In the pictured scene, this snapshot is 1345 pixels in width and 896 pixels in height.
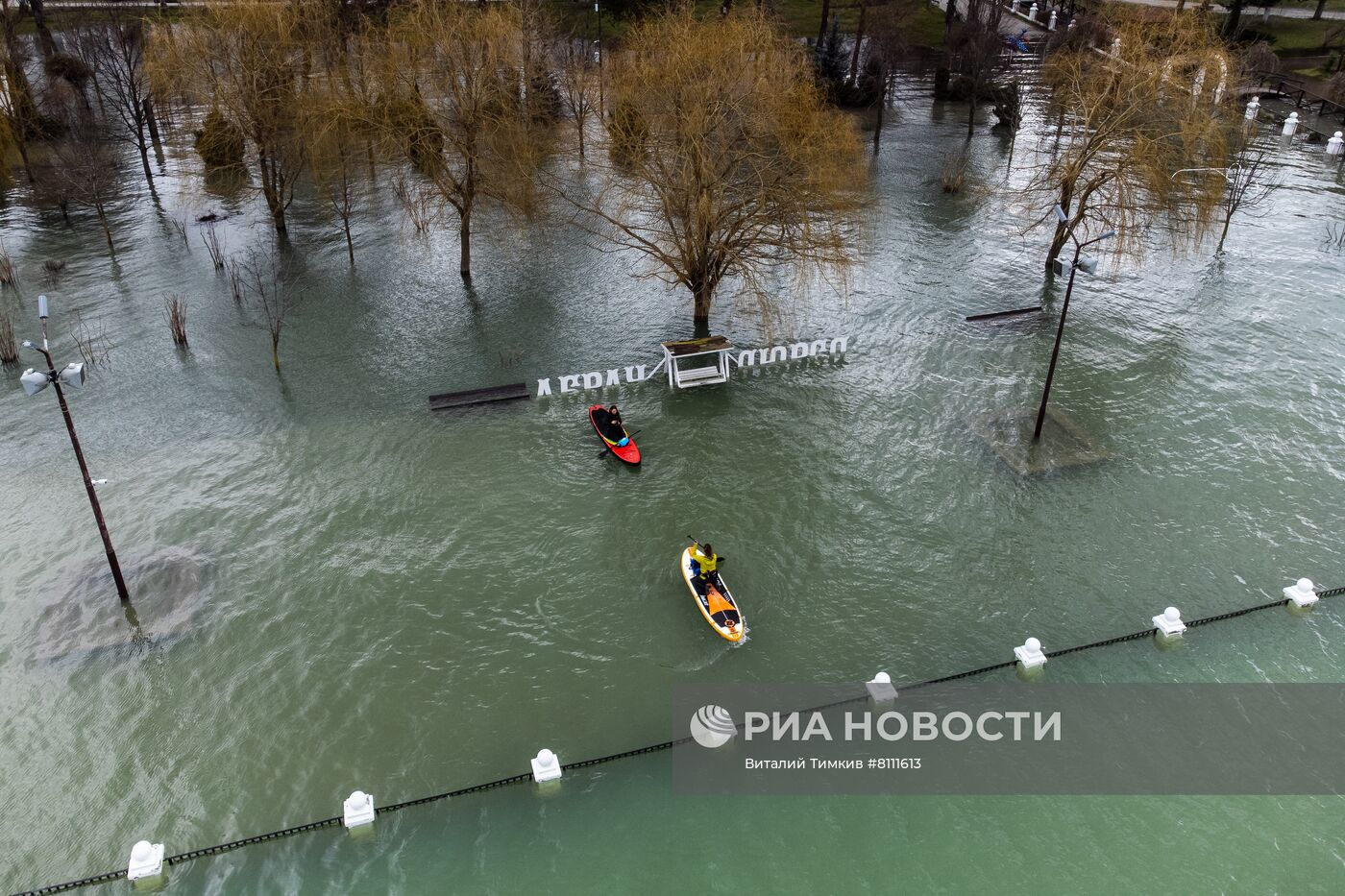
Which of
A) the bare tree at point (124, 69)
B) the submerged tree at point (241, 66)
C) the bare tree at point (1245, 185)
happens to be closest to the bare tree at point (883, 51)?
the bare tree at point (1245, 185)

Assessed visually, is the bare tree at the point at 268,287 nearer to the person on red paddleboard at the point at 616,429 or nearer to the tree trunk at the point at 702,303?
the person on red paddleboard at the point at 616,429

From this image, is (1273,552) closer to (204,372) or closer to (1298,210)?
(1298,210)

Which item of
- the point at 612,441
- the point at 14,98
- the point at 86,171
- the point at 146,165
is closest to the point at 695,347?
the point at 612,441

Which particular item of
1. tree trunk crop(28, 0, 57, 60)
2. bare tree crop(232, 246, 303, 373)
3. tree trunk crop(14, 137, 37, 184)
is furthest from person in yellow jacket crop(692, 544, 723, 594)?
tree trunk crop(28, 0, 57, 60)

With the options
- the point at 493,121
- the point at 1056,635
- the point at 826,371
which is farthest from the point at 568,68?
the point at 1056,635

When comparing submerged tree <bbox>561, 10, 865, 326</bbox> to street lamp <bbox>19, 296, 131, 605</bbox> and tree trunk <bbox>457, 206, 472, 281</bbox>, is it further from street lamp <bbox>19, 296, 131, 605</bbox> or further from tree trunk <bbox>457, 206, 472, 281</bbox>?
street lamp <bbox>19, 296, 131, 605</bbox>

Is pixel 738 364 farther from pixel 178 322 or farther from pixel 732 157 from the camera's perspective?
pixel 178 322
